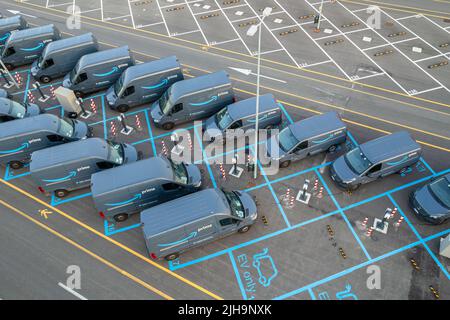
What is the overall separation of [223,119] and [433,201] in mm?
13331

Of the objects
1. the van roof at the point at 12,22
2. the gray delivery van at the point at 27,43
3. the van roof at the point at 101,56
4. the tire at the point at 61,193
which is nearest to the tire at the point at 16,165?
the tire at the point at 61,193

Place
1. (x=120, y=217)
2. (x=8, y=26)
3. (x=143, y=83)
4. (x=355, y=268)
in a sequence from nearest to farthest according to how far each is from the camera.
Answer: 1. (x=355, y=268)
2. (x=120, y=217)
3. (x=143, y=83)
4. (x=8, y=26)

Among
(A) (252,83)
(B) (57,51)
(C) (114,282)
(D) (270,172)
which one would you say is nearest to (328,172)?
(D) (270,172)

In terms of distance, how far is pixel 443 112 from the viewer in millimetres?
23297

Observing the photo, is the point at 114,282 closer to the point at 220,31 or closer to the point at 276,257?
the point at 276,257

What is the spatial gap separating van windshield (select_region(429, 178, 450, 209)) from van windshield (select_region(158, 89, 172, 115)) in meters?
16.9

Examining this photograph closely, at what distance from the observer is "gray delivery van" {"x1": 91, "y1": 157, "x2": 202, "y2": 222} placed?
54.3ft

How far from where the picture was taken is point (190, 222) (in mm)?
15250

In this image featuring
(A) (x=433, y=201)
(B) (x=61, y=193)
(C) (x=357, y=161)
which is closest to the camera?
(A) (x=433, y=201)

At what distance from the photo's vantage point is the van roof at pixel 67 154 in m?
17.7

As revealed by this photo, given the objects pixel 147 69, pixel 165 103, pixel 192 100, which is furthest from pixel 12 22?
pixel 192 100

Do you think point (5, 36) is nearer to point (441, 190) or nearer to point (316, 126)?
point (316, 126)

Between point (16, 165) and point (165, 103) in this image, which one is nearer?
→ point (16, 165)

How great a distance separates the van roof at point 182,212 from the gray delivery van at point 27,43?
21356 millimetres
